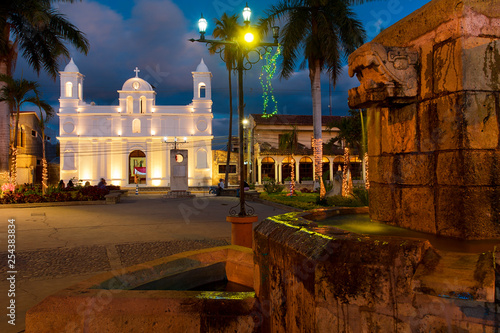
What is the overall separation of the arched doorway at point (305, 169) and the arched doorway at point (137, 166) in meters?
16.6

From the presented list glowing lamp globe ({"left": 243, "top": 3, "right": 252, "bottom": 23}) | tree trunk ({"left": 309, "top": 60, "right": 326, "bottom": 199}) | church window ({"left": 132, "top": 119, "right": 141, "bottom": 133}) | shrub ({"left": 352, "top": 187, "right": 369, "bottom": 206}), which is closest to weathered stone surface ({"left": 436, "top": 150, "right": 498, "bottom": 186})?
glowing lamp globe ({"left": 243, "top": 3, "right": 252, "bottom": 23})

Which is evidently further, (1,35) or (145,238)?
(1,35)

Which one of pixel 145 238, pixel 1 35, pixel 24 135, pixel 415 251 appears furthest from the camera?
pixel 24 135

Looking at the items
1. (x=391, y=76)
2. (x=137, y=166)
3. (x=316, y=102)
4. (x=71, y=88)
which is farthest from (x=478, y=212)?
(x=71, y=88)

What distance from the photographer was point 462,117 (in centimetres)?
221

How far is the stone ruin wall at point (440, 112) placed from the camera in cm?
219

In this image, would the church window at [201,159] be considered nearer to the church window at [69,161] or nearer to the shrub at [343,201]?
the church window at [69,161]

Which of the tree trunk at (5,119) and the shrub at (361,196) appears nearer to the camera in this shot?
the shrub at (361,196)

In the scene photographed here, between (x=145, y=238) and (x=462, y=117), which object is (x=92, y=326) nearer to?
(x=462, y=117)

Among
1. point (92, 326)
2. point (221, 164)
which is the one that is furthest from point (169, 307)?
point (221, 164)

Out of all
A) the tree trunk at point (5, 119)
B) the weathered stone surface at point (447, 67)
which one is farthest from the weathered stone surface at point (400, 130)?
the tree trunk at point (5, 119)

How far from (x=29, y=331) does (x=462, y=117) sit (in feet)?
10.7

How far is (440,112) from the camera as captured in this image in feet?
7.70

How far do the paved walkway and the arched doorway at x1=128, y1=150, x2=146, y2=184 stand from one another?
23.8 meters
